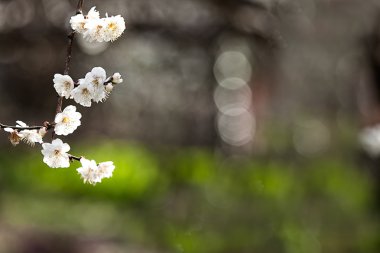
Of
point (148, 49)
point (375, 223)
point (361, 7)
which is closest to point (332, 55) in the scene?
point (361, 7)

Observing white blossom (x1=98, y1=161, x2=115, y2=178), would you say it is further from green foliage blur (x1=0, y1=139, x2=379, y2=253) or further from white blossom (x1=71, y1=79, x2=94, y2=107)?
green foliage blur (x1=0, y1=139, x2=379, y2=253)

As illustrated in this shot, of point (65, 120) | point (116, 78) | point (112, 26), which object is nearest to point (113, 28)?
point (112, 26)

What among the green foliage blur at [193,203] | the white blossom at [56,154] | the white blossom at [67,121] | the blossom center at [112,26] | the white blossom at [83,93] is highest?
the green foliage blur at [193,203]

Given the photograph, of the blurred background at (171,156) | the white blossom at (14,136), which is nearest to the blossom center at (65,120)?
the white blossom at (14,136)

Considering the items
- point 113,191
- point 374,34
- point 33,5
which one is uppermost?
point 33,5

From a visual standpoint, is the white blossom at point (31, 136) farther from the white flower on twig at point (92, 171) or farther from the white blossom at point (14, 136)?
the white flower on twig at point (92, 171)

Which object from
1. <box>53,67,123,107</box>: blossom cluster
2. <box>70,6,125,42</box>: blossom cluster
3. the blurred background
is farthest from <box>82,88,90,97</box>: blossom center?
the blurred background

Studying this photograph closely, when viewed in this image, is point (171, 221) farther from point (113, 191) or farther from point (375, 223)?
point (375, 223)
